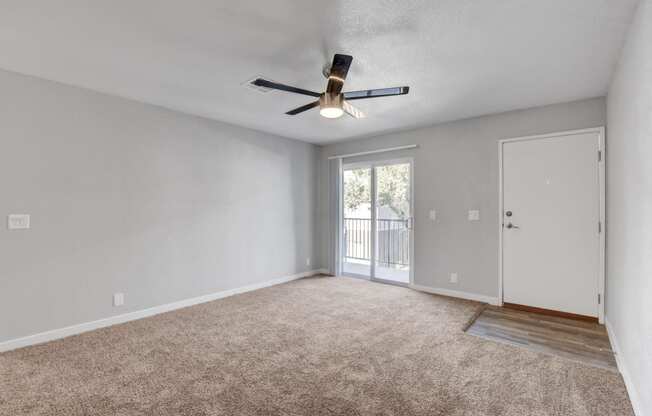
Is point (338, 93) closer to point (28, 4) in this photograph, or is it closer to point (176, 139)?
point (28, 4)

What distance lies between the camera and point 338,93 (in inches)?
97.7

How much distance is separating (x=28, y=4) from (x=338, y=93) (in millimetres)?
2003

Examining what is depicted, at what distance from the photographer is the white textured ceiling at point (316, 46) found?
6.29ft

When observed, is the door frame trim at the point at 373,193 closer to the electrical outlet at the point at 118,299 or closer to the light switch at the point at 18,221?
the electrical outlet at the point at 118,299

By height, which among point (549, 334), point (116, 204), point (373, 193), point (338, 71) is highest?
point (338, 71)

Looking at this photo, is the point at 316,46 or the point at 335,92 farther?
the point at 335,92

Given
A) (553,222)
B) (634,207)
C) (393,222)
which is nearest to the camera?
(634,207)

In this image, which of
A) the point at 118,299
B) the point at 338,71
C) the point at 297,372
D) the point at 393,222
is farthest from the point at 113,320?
the point at 393,222

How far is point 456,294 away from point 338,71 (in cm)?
342

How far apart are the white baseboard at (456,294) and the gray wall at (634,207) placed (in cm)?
126

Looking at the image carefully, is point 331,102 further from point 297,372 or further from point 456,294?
point 456,294

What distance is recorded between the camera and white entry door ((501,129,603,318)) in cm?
336

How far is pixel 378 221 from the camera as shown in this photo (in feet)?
17.2

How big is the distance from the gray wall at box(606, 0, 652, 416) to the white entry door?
53 centimetres
